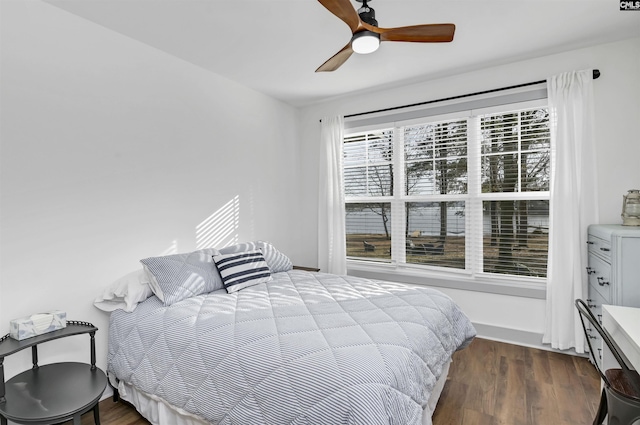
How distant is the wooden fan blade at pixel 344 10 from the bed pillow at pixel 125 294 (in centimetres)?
215

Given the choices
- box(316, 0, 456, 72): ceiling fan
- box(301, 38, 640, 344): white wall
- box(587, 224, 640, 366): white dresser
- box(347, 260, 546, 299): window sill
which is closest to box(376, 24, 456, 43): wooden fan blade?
box(316, 0, 456, 72): ceiling fan

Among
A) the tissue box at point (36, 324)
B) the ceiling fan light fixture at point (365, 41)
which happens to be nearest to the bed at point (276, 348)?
the tissue box at point (36, 324)

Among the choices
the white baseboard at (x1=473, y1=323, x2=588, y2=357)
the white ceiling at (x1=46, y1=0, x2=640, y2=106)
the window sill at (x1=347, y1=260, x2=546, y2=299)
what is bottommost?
the white baseboard at (x1=473, y1=323, x2=588, y2=357)

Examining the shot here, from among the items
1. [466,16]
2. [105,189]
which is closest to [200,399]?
[105,189]

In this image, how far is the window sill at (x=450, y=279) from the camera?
10.7 ft

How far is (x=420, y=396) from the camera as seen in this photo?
5.33 ft

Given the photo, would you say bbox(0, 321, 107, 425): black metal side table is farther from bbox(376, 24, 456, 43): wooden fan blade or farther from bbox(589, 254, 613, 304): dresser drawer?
bbox(589, 254, 613, 304): dresser drawer

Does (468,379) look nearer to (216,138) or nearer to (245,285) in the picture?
(245,285)

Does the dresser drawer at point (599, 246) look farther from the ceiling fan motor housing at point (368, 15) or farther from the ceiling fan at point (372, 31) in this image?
the ceiling fan motor housing at point (368, 15)

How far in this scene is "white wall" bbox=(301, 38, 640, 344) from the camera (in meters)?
2.83

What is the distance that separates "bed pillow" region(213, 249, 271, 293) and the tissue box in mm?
1034

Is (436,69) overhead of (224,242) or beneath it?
overhead

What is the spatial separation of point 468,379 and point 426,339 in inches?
44.9

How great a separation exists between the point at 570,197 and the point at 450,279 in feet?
4.36
